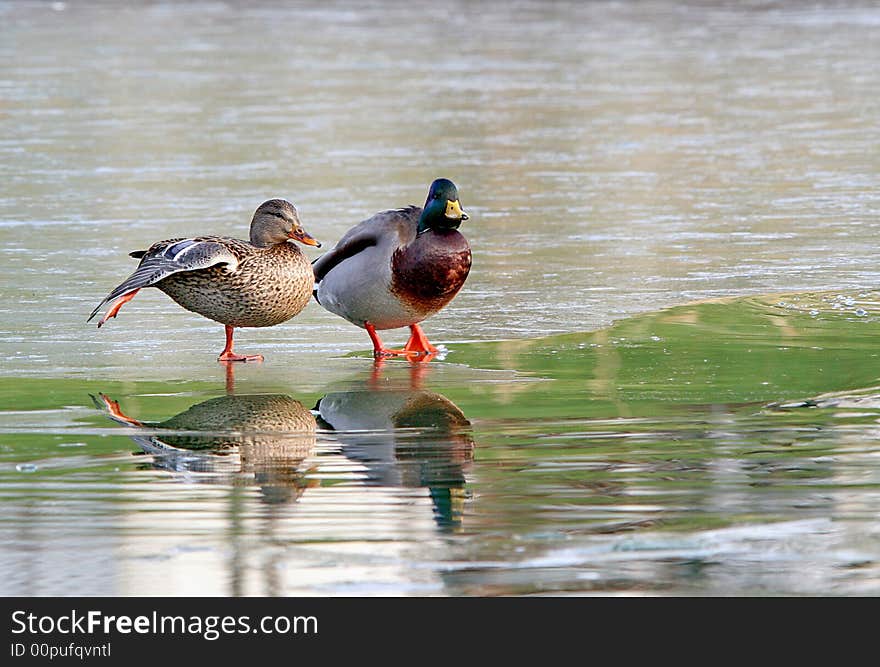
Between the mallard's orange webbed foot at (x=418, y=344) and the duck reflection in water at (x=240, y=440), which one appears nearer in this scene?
the duck reflection in water at (x=240, y=440)

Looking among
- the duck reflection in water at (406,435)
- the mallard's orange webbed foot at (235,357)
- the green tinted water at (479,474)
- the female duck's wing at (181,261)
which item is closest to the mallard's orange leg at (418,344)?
the green tinted water at (479,474)

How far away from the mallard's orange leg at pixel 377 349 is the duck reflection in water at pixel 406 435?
315mm

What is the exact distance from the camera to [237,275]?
762 cm

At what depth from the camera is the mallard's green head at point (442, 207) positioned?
764cm

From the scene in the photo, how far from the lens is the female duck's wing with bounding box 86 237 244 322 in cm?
748

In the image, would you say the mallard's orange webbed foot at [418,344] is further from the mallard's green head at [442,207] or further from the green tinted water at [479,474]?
the mallard's green head at [442,207]

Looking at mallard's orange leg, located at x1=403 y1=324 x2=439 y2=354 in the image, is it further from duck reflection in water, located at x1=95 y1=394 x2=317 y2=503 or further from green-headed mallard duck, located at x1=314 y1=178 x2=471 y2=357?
duck reflection in water, located at x1=95 y1=394 x2=317 y2=503

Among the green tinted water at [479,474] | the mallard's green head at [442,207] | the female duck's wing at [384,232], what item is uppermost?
the mallard's green head at [442,207]

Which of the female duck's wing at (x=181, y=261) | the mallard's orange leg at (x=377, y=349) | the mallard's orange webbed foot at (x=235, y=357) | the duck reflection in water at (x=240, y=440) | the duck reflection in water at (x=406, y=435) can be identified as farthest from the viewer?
the mallard's orange leg at (x=377, y=349)

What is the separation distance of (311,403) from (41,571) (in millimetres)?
2377

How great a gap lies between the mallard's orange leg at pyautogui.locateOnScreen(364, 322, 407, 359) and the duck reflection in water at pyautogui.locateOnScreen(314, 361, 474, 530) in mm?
315

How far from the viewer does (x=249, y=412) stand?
6.80 metres

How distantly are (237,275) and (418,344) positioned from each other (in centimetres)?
97

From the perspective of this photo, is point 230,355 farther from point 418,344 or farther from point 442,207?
point 442,207
